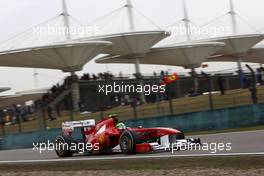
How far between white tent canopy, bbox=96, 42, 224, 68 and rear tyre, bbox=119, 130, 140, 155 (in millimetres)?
67303

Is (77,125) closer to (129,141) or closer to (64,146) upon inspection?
(64,146)

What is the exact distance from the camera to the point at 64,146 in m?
15.0

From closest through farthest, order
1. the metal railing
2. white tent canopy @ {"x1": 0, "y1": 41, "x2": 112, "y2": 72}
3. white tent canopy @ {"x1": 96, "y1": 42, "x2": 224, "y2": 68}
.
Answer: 1. the metal railing
2. white tent canopy @ {"x1": 0, "y1": 41, "x2": 112, "y2": 72}
3. white tent canopy @ {"x1": 96, "y1": 42, "x2": 224, "y2": 68}

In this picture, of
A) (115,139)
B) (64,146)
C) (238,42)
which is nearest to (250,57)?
(238,42)

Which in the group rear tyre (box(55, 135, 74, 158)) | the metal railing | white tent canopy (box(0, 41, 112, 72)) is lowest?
rear tyre (box(55, 135, 74, 158))

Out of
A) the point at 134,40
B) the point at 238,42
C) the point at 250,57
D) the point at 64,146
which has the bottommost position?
the point at 64,146

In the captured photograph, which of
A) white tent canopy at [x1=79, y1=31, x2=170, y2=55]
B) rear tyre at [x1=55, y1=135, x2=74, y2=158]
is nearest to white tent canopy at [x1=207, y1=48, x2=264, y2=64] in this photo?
white tent canopy at [x1=79, y1=31, x2=170, y2=55]

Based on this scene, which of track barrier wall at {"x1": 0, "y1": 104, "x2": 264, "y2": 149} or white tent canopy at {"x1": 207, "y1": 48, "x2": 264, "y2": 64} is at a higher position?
white tent canopy at {"x1": 207, "y1": 48, "x2": 264, "y2": 64}

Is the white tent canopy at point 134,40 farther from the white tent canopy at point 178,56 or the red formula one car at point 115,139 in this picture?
the red formula one car at point 115,139

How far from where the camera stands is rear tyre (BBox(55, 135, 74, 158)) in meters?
14.9

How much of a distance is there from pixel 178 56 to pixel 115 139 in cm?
7256

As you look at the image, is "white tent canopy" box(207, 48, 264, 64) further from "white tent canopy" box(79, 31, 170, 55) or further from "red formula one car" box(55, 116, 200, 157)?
"red formula one car" box(55, 116, 200, 157)

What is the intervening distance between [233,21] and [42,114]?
67.0 metres

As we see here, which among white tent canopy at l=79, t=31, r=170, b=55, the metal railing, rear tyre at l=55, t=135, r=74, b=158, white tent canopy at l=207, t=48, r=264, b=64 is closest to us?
rear tyre at l=55, t=135, r=74, b=158
